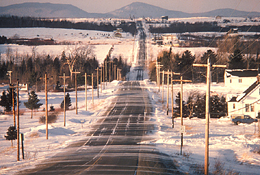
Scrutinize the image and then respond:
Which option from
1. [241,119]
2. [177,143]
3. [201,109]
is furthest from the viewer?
[201,109]

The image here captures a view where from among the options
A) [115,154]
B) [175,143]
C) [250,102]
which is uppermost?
[250,102]

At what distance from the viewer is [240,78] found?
78688mm

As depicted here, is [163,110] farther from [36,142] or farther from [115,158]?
[115,158]

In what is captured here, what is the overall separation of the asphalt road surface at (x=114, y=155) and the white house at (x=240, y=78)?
4045 centimetres

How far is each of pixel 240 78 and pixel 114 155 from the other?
61017 mm

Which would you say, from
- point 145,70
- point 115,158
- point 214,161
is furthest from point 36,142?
point 145,70

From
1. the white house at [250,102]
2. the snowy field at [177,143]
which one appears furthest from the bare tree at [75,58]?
the white house at [250,102]

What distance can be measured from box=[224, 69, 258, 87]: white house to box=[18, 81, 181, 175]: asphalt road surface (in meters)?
40.4

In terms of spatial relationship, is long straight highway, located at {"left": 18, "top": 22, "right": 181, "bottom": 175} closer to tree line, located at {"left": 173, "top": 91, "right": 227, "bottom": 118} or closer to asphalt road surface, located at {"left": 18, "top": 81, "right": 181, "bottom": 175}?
asphalt road surface, located at {"left": 18, "top": 81, "right": 181, "bottom": 175}

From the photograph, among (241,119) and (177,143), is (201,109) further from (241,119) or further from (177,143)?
(177,143)

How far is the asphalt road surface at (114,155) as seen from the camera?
21.0m

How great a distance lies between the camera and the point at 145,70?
152500mm

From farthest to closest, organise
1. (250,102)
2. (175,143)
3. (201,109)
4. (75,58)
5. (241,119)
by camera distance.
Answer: (75,58)
(201,109)
(250,102)
(241,119)
(175,143)

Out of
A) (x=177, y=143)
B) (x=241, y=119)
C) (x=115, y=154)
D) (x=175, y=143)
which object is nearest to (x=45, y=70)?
(x=241, y=119)
